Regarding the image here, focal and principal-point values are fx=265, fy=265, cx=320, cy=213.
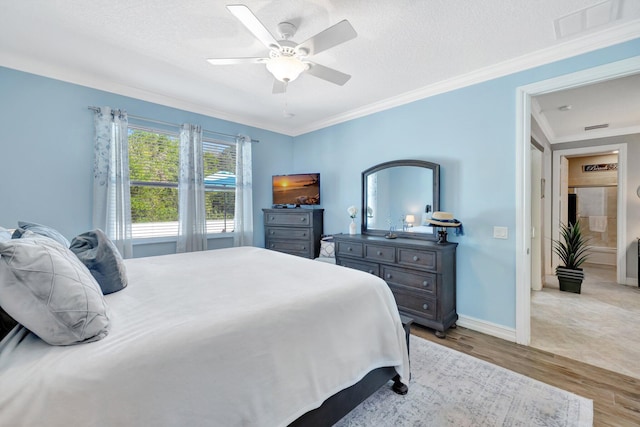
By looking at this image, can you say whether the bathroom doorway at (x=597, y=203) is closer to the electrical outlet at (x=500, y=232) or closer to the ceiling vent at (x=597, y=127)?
the ceiling vent at (x=597, y=127)

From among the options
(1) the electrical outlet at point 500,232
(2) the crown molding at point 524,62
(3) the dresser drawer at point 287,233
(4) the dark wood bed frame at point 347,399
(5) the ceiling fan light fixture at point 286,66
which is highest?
(2) the crown molding at point 524,62

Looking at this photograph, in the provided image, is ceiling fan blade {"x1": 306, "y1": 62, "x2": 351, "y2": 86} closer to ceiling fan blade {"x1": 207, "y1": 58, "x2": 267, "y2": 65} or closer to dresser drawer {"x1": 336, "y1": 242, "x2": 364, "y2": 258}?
ceiling fan blade {"x1": 207, "y1": 58, "x2": 267, "y2": 65}

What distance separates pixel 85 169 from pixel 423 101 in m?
3.97

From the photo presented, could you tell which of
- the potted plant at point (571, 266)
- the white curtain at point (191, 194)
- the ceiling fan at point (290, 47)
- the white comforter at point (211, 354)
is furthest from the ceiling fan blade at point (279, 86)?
the potted plant at point (571, 266)

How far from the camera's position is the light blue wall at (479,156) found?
8.52 feet

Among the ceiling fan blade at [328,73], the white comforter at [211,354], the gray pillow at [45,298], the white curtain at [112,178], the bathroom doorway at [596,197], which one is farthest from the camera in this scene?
the bathroom doorway at [596,197]

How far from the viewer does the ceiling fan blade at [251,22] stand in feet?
4.83

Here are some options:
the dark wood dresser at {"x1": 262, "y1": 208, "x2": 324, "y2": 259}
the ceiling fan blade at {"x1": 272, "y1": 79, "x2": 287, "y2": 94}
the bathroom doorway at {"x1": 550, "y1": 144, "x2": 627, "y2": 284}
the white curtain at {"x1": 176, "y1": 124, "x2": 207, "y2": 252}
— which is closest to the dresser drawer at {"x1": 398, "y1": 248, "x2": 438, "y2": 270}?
the dark wood dresser at {"x1": 262, "y1": 208, "x2": 324, "y2": 259}

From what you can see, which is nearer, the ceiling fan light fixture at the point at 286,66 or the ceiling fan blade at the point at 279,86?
the ceiling fan light fixture at the point at 286,66

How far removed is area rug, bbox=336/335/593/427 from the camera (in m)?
1.61

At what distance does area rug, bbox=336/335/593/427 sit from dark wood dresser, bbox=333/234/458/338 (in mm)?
611

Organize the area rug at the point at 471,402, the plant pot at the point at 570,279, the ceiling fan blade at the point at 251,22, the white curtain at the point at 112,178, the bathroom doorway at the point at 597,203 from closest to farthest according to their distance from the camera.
→ 1. the ceiling fan blade at the point at 251,22
2. the area rug at the point at 471,402
3. the white curtain at the point at 112,178
4. the plant pot at the point at 570,279
5. the bathroom doorway at the point at 597,203

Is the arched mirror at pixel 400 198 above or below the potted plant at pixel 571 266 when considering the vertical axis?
above

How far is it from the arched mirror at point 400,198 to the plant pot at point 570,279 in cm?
266
